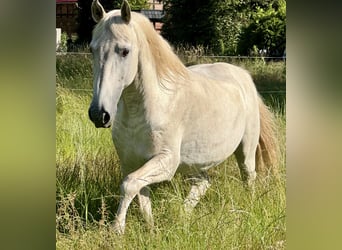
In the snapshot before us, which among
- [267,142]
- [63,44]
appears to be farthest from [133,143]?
[267,142]

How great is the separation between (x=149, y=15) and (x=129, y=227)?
0.90 meters

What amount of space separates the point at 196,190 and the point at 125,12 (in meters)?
0.85

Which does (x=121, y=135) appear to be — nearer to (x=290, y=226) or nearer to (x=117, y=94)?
(x=117, y=94)

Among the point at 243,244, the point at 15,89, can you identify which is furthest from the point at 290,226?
the point at 15,89

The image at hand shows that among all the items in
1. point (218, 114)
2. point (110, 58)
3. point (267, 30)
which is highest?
point (267, 30)

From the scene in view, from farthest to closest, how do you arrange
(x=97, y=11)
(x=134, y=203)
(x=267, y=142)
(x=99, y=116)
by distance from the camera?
(x=267, y=142) → (x=134, y=203) → (x=97, y=11) → (x=99, y=116)

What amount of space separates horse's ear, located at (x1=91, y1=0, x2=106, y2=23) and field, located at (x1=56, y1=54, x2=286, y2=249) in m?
0.21

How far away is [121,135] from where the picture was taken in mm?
2545

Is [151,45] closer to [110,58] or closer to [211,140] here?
[110,58]

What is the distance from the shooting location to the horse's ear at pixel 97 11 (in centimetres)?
232

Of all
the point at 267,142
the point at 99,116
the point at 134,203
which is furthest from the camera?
the point at 267,142

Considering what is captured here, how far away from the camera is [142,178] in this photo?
2482 millimetres

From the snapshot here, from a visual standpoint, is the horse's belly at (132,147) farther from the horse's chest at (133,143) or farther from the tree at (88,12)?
the tree at (88,12)

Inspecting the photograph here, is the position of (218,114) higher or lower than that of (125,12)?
lower
